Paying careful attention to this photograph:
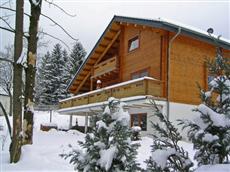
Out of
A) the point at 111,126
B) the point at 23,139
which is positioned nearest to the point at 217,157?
the point at 111,126

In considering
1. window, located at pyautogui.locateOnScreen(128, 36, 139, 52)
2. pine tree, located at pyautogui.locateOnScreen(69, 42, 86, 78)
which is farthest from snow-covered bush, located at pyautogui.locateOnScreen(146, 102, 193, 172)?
pine tree, located at pyautogui.locateOnScreen(69, 42, 86, 78)

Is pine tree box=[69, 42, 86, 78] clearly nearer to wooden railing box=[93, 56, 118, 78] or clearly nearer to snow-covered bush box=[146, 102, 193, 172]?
wooden railing box=[93, 56, 118, 78]

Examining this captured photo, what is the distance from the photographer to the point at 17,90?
800 cm

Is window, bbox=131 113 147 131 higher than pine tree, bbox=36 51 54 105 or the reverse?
the reverse

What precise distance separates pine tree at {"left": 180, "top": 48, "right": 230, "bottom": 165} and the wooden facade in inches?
512

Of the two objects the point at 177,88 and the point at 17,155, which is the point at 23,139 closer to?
the point at 17,155

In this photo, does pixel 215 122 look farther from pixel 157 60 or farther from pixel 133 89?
pixel 157 60

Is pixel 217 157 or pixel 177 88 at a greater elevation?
pixel 177 88

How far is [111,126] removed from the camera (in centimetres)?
372

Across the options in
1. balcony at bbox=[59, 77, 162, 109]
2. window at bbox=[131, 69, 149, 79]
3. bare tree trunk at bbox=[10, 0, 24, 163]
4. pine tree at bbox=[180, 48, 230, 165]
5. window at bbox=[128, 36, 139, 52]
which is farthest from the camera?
window at bbox=[128, 36, 139, 52]

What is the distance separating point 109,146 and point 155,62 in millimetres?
14755

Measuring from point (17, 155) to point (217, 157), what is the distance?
5.84 meters

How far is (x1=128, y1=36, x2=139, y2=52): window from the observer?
20.6 m

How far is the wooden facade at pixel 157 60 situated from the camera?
17500 mm
